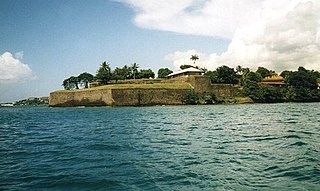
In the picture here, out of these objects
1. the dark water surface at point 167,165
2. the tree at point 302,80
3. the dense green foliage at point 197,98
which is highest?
the tree at point 302,80

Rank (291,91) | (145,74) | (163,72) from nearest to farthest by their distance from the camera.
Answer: (291,91), (145,74), (163,72)

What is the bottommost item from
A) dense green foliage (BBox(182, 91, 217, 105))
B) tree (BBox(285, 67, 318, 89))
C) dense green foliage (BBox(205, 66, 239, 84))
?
dense green foliage (BBox(182, 91, 217, 105))

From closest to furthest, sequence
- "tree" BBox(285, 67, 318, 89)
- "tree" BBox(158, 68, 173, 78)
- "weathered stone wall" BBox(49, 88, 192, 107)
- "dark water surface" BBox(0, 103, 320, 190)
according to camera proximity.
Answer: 1. "dark water surface" BBox(0, 103, 320, 190)
2. "weathered stone wall" BBox(49, 88, 192, 107)
3. "tree" BBox(285, 67, 318, 89)
4. "tree" BBox(158, 68, 173, 78)

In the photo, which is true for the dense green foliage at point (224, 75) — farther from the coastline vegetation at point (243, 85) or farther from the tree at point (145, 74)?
the tree at point (145, 74)

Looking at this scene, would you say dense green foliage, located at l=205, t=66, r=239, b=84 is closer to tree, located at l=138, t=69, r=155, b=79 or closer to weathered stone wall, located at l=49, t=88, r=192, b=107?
weathered stone wall, located at l=49, t=88, r=192, b=107

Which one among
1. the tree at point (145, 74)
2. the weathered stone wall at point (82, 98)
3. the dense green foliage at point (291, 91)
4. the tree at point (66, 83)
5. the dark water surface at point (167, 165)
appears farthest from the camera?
the tree at point (66, 83)

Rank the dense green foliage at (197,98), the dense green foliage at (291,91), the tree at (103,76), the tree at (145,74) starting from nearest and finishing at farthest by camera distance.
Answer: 1. the dense green foliage at (197,98)
2. the dense green foliage at (291,91)
3. the tree at (103,76)
4. the tree at (145,74)

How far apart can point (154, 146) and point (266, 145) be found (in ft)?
12.5

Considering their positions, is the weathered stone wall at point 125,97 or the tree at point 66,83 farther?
the tree at point 66,83

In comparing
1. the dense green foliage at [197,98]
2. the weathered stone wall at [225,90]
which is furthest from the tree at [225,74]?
the dense green foliage at [197,98]

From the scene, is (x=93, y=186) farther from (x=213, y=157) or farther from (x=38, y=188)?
(x=213, y=157)

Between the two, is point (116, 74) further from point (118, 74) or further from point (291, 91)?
point (291, 91)

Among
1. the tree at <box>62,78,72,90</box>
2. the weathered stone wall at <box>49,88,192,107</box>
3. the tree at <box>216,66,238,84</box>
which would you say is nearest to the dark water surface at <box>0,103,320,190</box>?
the weathered stone wall at <box>49,88,192,107</box>

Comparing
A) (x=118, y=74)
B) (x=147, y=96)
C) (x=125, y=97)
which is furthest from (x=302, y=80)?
(x=118, y=74)
